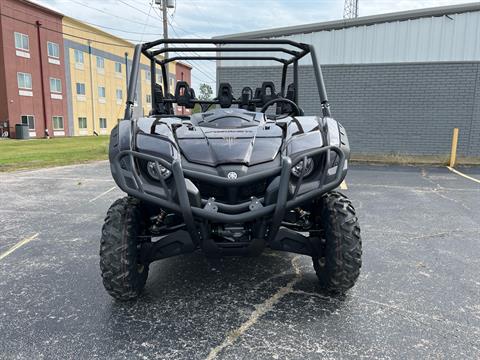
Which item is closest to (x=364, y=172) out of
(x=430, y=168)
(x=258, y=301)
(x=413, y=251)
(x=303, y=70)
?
(x=430, y=168)

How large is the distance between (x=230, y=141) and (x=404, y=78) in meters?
10.7

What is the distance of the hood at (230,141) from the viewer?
2494 mm

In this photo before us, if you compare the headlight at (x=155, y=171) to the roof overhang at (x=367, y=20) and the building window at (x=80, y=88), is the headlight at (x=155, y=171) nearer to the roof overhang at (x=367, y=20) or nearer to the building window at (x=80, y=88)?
the roof overhang at (x=367, y=20)

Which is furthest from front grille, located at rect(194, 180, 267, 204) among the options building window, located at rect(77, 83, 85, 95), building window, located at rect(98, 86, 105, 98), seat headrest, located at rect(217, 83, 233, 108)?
building window, located at rect(98, 86, 105, 98)

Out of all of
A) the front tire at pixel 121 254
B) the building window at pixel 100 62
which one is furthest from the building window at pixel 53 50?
the front tire at pixel 121 254

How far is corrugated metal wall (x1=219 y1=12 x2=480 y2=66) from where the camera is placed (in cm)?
1155

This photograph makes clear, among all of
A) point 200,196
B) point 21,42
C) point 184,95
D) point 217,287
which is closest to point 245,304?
point 217,287

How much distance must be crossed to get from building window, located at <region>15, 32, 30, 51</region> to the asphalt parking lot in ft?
96.8

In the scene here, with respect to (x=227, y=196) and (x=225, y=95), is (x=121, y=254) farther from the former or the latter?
(x=225, y=95)

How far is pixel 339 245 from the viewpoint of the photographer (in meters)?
2.60

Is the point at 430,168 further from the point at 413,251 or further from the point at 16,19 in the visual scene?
the point at 16,19

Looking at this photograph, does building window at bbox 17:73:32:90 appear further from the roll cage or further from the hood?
the hood

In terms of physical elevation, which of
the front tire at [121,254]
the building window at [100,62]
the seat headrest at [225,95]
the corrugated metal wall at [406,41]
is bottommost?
the front tire at [121,254]

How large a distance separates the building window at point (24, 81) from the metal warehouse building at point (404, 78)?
23.4 m
